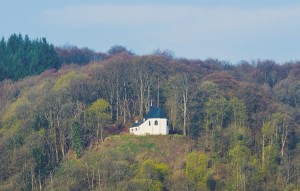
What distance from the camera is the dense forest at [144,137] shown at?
7981cm

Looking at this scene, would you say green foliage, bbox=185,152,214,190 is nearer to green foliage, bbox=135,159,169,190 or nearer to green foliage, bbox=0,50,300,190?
green foliage, bbox=0,50,300,190

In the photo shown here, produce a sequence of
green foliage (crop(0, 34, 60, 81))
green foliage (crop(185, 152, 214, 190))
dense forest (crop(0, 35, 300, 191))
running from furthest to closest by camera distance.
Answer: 1. green foliage (crop(0, 34, 60, 81))
2. dense forest (crop(0, 35, 300, 191))
3. green foliage (crop(185, 152, 214, 190))

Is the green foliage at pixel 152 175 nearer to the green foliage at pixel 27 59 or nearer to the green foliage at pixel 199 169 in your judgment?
the green foliage at pixel 199 169

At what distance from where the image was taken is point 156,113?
86.4 m

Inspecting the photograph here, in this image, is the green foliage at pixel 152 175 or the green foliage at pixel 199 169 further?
the green foliage at pixel 199 169

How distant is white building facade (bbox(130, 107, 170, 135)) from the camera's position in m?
86.1

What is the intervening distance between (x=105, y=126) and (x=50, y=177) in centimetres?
958

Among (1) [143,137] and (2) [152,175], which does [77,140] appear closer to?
(1) [143,137]

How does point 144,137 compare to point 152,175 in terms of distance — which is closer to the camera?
point 152,175

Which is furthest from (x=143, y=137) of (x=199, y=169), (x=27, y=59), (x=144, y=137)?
(x=27, y=59)

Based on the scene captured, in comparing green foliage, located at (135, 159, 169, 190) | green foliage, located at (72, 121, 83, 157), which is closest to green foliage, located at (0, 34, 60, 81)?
green foliage, located at (72, 121, 83, 157)

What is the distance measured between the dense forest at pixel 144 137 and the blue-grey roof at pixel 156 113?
213 centimetres

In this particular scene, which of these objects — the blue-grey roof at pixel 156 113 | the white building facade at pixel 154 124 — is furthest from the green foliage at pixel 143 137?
the blue-grey roof at pixel 156 113

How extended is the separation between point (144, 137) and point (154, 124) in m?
1.73
